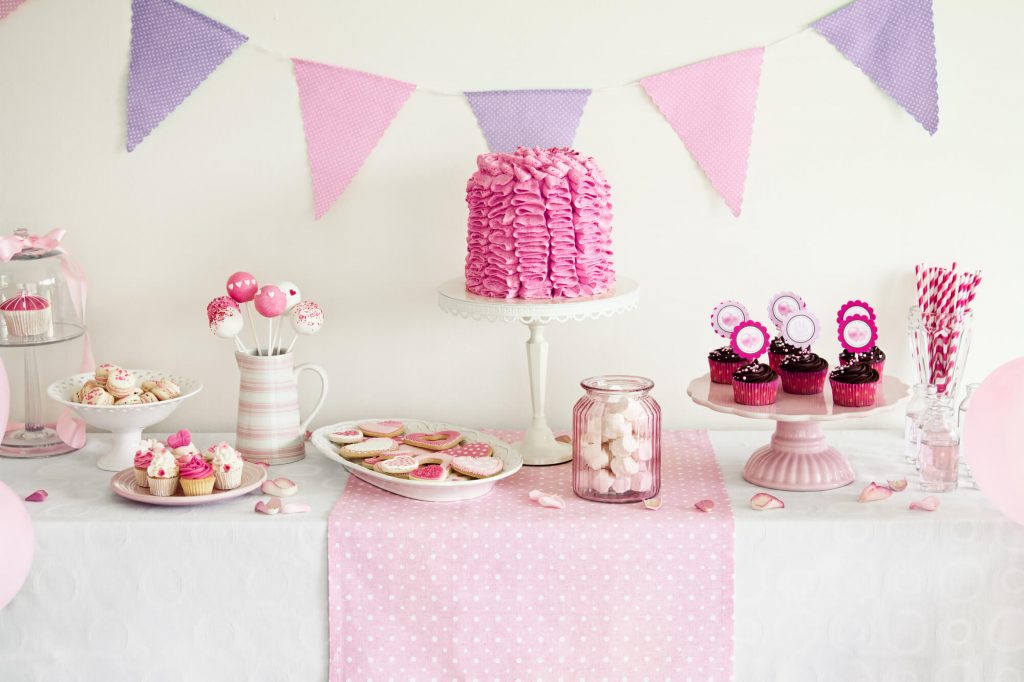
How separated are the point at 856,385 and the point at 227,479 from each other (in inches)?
37.2

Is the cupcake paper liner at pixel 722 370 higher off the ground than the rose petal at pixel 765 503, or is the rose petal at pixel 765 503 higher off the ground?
the cupcake paper liner at pixel 722 370

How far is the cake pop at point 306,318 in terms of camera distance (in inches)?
70.1

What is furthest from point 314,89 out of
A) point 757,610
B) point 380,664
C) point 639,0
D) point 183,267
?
point 757,610

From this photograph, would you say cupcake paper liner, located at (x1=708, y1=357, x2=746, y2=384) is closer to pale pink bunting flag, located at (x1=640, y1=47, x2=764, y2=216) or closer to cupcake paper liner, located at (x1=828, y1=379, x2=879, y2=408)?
cupcake paper liner, located at (x1=828, y1=379, x2=879, y2=408)

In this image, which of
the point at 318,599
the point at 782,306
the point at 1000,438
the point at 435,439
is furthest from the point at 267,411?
the point at 1000,438

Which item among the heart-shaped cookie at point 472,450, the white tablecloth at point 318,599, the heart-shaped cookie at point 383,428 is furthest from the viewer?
the heart-shaped cookie at point 383,428

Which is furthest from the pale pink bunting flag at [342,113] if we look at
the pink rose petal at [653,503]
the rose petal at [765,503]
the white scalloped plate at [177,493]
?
the rose petal at [765,503]

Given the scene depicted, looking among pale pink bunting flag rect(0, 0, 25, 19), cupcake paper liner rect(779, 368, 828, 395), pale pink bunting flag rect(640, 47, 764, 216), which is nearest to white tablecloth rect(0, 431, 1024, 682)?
cupcake paper liner rect(779, 368, 828, 395)

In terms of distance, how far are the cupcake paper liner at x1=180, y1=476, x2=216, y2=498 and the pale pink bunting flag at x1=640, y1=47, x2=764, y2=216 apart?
995 mm

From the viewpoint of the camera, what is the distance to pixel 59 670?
152cm

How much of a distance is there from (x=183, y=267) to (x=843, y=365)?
1.18m

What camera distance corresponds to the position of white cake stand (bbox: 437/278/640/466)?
63.3 inches

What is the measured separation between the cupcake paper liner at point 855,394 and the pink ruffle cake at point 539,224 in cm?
40

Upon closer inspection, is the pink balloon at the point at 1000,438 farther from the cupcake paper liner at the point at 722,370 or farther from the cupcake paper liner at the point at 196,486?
the cupcake paper liner at the point at 196,486
